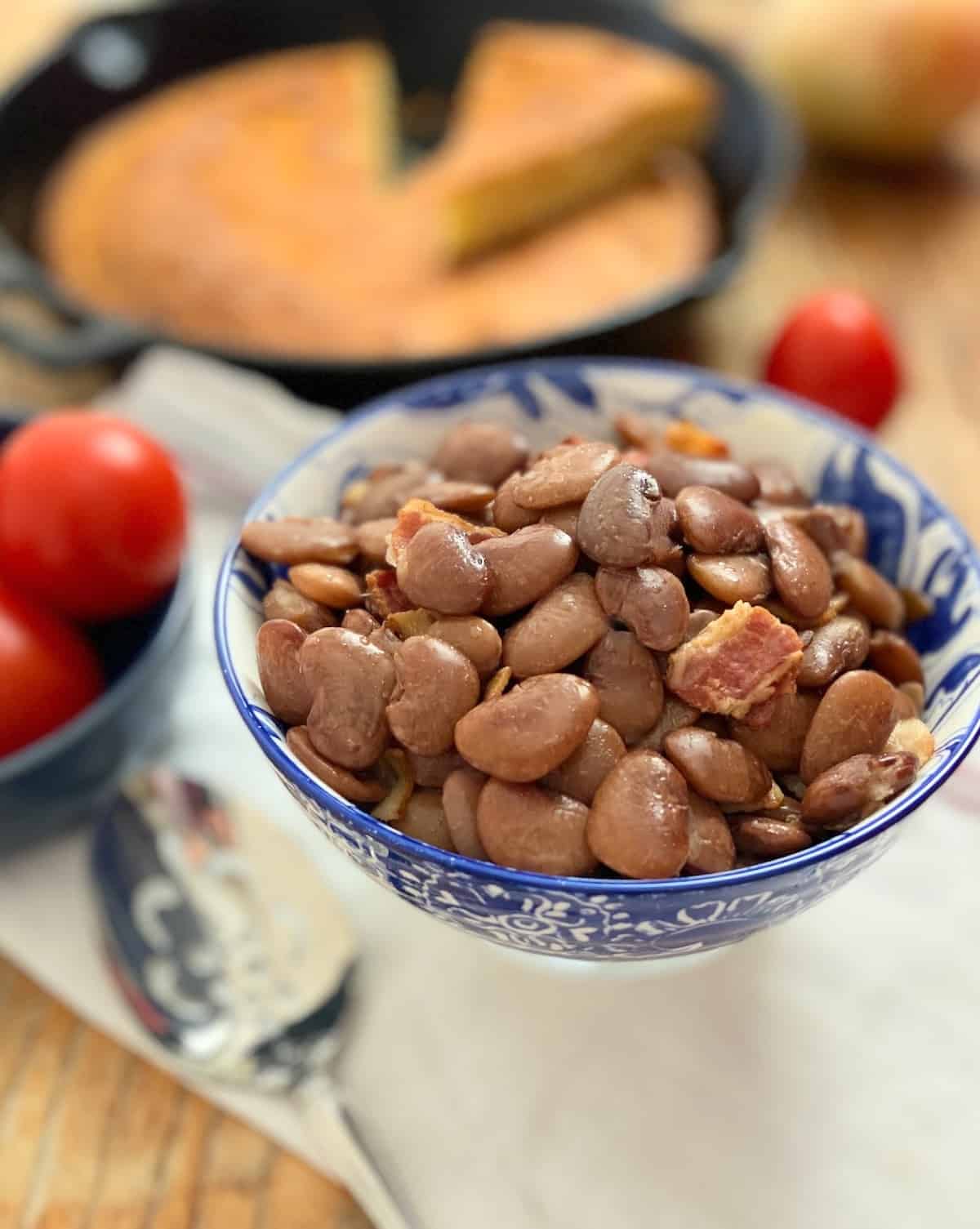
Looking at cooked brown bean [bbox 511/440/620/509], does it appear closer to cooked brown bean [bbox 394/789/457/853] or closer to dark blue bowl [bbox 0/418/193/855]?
cooked brown bean [bbox 394/789/457/853]

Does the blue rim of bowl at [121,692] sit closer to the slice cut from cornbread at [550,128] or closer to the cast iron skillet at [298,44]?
the cast iron skillet at [298,44]

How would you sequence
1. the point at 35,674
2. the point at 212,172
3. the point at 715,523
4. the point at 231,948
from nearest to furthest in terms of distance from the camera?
the point at 715,523
the point at 231,948
the point at 35,674
the point at 212,172

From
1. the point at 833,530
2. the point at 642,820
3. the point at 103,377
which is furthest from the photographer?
the point at 103,377

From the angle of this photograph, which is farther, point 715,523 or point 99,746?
point 99,746

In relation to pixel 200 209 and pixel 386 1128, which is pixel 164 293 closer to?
pixel 200 209

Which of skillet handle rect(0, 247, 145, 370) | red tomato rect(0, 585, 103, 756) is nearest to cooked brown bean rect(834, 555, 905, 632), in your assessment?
red tomato rect(0, 585, 103, 756)

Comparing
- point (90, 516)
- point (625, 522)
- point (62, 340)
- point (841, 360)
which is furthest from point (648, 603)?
point (62, 340)

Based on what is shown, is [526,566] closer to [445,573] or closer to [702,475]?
[445,573]

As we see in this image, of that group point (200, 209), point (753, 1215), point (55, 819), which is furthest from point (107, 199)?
point (753, 1215)
